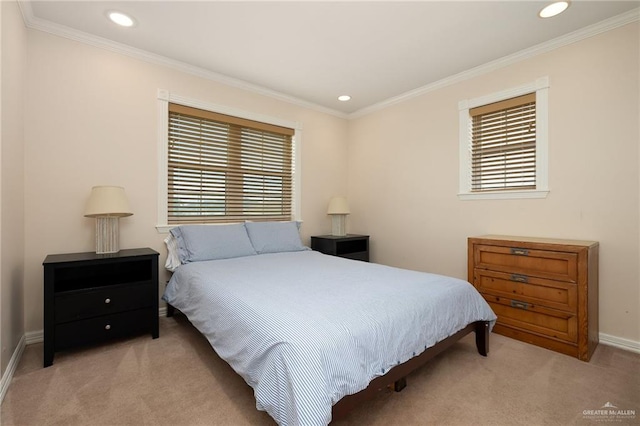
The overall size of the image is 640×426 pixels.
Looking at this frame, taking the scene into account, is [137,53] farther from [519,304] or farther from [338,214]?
[519,304]

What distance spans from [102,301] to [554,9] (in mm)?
4106

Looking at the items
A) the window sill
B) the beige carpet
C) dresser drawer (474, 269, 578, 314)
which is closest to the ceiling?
the window sill

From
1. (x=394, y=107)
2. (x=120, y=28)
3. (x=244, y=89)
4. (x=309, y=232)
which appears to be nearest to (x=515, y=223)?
(x=394, y=107)

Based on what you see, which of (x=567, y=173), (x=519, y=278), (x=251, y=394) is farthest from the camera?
(x=567, y=173)

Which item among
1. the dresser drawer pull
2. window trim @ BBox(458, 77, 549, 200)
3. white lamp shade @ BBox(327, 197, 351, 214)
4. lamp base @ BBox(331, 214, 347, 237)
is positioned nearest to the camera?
the dresser drawer pull

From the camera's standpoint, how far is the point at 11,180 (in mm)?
2029

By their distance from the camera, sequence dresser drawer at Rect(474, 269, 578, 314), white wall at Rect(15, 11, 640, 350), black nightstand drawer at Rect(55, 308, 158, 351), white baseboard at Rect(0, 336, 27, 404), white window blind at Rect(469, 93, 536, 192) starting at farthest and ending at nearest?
white window blind at Rect(469, 93, 536, 192), white wall at Rect(15, 11, 640, 350), dresser drawer at Rect(474, 269, 578, 314), black nightstand drawer at Rect(55, 308, 158, 351), white baseboard at Rect(0, 336, 27, 404)

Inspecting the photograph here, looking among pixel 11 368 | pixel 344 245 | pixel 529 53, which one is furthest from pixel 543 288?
pixel 11 368

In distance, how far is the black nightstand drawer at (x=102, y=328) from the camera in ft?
7.10

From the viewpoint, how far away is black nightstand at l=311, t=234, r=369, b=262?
12.8 ft

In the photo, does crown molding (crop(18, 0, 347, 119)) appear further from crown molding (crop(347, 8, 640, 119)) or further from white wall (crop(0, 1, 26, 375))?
crown molding (crop(347, 8, 640, 119))

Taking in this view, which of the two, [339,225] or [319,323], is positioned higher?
[339,225]

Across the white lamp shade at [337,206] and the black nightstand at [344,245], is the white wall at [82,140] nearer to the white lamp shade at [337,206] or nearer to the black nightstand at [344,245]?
the black nightstand at [344,245]

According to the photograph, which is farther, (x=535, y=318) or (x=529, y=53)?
(x=529, y=53)
